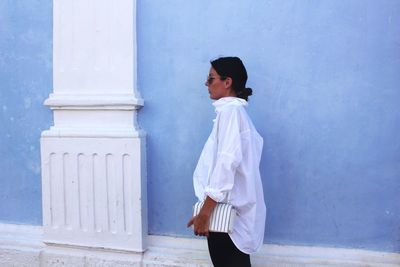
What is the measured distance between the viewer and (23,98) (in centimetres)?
304

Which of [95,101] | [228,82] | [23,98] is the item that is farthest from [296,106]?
[23,98]

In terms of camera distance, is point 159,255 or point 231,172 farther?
point 159,255

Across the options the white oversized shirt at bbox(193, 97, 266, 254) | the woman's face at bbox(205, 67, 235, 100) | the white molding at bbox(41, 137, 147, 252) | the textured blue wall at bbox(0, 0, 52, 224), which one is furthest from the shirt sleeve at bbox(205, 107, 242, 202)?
the textured blue wall at bbox(0, 0, 52, 224)

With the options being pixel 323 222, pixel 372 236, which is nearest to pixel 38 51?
pixel 323 222

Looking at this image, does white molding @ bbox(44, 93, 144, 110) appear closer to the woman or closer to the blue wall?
the blue wall

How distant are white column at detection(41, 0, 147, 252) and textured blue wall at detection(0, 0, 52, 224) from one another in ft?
0.45

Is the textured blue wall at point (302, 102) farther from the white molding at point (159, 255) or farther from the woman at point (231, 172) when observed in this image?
the woman at point (231, 172)

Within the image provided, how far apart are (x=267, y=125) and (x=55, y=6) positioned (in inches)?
63.1

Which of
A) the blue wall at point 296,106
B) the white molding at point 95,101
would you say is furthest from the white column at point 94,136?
the blue wall at point 296,106

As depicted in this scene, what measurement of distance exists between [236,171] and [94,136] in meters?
1.07

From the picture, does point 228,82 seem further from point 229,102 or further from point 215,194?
point 215,194

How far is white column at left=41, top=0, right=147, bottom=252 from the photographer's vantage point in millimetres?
2756

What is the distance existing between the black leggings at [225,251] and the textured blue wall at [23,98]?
1480 millimetres

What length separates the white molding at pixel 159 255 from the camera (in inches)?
102
